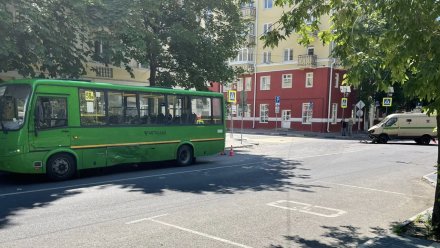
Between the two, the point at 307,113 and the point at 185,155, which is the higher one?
the point at 307,113

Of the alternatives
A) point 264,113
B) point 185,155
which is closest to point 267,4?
point 264,113

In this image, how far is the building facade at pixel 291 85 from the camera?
40.5 meters

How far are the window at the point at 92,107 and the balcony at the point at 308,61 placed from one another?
3138 centimetres

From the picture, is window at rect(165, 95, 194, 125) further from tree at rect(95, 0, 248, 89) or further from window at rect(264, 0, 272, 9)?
window at rect(264, 0, 272, 9)

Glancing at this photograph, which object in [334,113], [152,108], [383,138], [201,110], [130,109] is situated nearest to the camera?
[130,109]

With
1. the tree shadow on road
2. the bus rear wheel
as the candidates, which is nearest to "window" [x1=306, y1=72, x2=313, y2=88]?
the tree shadow on road

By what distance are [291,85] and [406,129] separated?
52.5 feet

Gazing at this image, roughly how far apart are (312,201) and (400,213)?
1795 mm

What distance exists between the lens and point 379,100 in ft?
135

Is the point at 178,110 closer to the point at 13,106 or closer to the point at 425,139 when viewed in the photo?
the point at 13,106

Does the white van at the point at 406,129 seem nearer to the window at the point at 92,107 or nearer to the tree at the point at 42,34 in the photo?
the tree at the point at 42,34

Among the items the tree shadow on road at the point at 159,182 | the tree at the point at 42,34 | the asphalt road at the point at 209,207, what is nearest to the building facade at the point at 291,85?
the tree at the point at 42,34

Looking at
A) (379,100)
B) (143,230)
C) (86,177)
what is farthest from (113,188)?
(379,100)

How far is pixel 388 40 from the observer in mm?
6043
